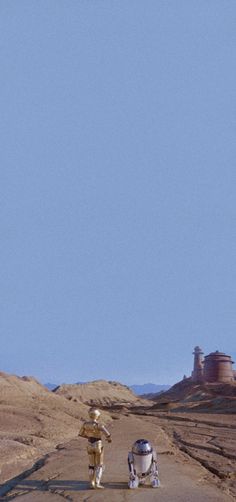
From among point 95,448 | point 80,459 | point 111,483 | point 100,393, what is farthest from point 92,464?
point 100,393

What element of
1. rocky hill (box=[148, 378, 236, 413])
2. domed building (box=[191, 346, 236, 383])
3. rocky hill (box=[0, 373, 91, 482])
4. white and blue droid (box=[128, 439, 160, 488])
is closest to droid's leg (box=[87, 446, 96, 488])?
white and blue droid (box=[128, 439, 160, 488])

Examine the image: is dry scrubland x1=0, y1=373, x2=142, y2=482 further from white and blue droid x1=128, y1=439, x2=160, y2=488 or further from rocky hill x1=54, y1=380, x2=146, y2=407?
rocky hill x1=54, y1=380, x2=146, y2=407

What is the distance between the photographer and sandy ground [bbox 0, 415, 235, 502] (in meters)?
7.77

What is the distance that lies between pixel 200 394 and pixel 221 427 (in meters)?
32.3

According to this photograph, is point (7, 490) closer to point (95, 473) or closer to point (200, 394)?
point (95, 473)

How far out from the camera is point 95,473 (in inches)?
321

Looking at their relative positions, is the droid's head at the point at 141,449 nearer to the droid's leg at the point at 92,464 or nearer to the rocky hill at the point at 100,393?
the droid's leg at the point at 92,464

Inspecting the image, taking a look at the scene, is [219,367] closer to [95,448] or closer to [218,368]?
[218,368]

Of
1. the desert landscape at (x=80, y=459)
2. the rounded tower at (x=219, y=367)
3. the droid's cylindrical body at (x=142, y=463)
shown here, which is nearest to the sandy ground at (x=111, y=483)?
the desert landscape at (x=80, y=459)

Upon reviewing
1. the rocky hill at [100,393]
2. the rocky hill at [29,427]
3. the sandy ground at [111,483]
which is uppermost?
the rocky hill at [100,393]

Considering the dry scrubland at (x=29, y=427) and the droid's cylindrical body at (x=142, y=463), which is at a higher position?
the dry scrubland at (x=29, y=427)

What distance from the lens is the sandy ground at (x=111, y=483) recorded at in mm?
7766

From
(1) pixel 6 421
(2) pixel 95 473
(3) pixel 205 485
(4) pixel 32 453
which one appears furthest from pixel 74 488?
(1) pixel 6 421

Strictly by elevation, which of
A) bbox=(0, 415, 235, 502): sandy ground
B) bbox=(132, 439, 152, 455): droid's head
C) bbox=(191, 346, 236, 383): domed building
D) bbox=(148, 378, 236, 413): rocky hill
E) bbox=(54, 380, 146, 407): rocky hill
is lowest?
bbox=(0, 415, 235, 502): sandy ground
